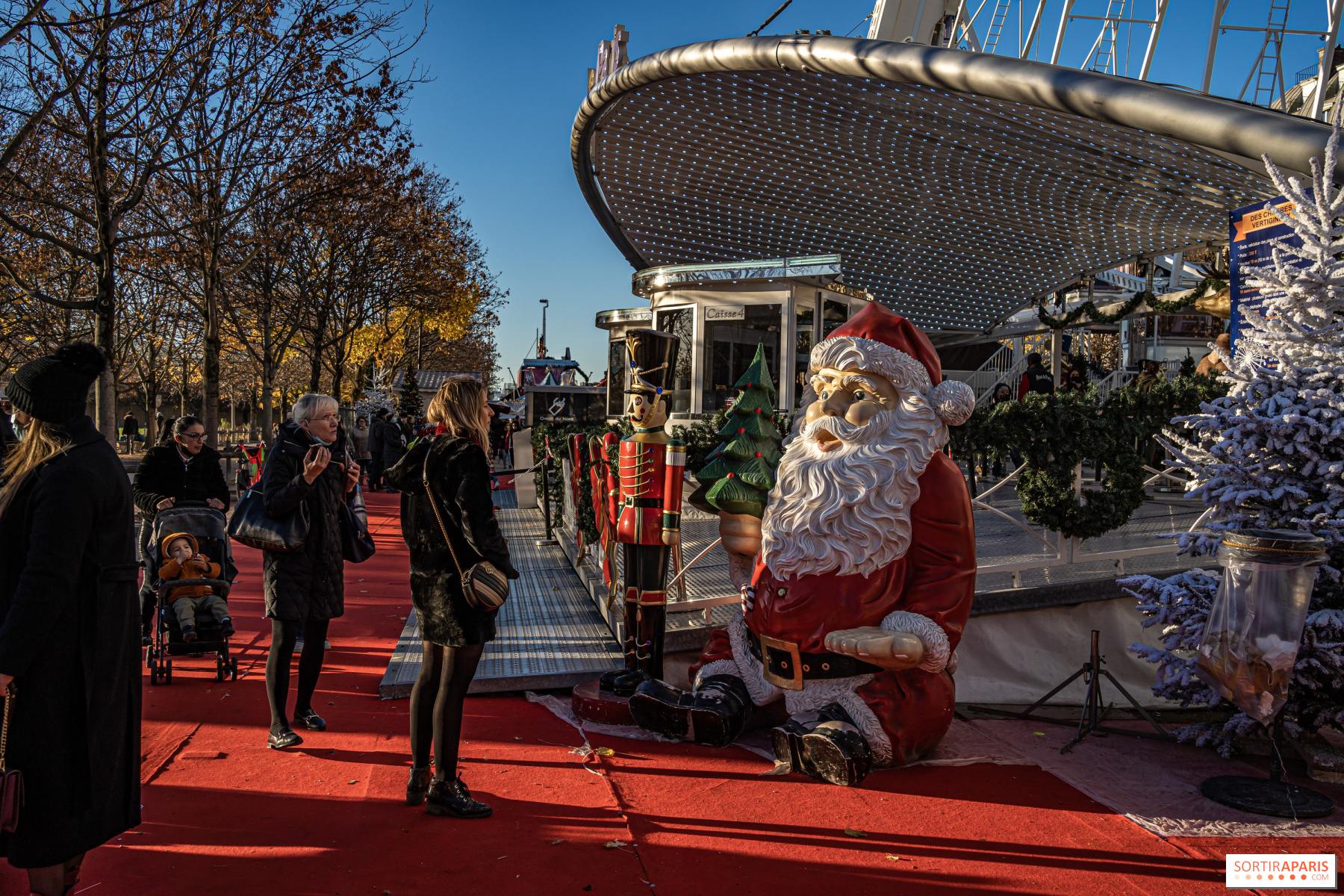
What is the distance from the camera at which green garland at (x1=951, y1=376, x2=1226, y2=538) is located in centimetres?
624

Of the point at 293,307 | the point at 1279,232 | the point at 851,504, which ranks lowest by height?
the point at 851,504

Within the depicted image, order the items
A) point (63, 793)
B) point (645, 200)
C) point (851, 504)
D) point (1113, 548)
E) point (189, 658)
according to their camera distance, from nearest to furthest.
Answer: point (63, 793) → point (851, 504) → point (189, 658) → point (1113, 548) → point (645, 200)

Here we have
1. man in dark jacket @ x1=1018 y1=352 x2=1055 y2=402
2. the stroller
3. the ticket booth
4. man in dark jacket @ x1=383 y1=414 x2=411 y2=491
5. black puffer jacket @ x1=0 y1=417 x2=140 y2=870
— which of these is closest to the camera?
black puffer jacket @ x1=0 y1=417 x2=140 y2=870

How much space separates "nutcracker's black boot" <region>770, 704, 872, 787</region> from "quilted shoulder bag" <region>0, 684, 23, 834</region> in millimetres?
2970

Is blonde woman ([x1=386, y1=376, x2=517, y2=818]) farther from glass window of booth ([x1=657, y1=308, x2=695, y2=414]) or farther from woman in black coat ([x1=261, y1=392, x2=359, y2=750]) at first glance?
glass window of booth ([x1=657, y1=308, x2=695, y2=414])

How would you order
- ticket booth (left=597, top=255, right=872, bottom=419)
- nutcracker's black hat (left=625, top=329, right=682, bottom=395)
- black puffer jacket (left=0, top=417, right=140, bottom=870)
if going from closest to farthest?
black puffer jacket (left=0, top=417, right=140, bottom=870) → nutcracker's black hat (left=625, top=329, right=682, bottom=395) → ticket booth (left=597, top=255, right=872, bottom=419)

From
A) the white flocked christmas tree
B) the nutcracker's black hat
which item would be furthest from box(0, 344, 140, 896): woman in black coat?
the white flocked christmas tree

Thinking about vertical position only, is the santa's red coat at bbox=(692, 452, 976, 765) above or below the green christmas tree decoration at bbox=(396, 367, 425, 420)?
below

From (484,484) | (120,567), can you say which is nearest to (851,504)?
(484,484)

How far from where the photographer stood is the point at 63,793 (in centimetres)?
271

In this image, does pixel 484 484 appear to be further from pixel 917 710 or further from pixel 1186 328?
pixel 1186 328

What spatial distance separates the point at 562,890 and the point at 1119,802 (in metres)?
2.71

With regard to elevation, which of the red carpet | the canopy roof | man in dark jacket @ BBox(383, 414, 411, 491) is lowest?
the red carpet

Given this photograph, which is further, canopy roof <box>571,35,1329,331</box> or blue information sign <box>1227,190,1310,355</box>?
canopy roof <box>571,35,1329,331</box>
